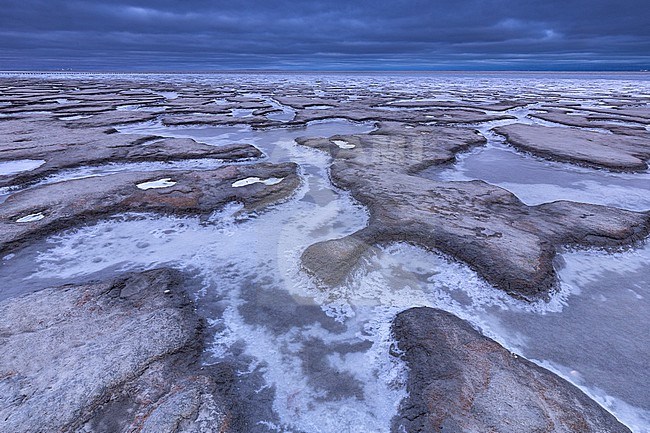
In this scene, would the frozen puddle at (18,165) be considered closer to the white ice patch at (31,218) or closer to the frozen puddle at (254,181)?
the white ice patch at (31,218)

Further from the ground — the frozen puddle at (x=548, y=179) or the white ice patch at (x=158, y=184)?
the white ice patch at (x=158, y=184)

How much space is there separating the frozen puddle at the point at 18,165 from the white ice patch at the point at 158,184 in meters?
1.56

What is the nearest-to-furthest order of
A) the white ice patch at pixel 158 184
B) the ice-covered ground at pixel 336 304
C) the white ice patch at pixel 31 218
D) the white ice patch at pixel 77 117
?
the ice-covered ground at pixel 336 304 < the white ice patch at pixel 31 218 < the white ice patch at pixel 158 184 < the white ice patch at pixel 77 117

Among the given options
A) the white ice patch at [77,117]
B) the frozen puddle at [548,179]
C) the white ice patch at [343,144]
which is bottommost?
the white ice patch at [77,117]

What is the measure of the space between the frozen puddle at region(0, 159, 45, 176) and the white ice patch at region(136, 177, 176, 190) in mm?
1559

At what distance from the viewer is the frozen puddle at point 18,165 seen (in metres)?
3.66

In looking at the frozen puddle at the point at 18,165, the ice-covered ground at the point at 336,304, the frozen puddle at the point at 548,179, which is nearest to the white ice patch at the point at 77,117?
the frozen puddle at the point at 18,165

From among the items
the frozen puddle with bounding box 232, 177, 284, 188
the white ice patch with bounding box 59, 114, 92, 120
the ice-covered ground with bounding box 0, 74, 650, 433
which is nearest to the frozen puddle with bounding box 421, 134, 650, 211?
the ice-covered ground with bounding box 0, 74, 650, 433

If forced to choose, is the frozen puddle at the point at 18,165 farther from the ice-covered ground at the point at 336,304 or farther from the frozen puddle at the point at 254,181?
the frozen puddle at the point at 254,181

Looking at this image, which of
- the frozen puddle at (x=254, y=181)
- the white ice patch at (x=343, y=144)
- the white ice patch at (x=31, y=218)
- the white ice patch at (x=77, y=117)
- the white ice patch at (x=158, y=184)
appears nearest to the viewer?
the white ice patch at (x=31, y=218)

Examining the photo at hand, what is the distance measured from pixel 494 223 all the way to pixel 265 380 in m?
1.88

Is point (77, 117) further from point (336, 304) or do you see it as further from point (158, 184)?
point (336, 304)

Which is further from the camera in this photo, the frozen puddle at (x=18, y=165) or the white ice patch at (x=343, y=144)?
the white ice patch at (x=343, y=144)

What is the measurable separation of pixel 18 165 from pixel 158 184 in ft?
6.48
